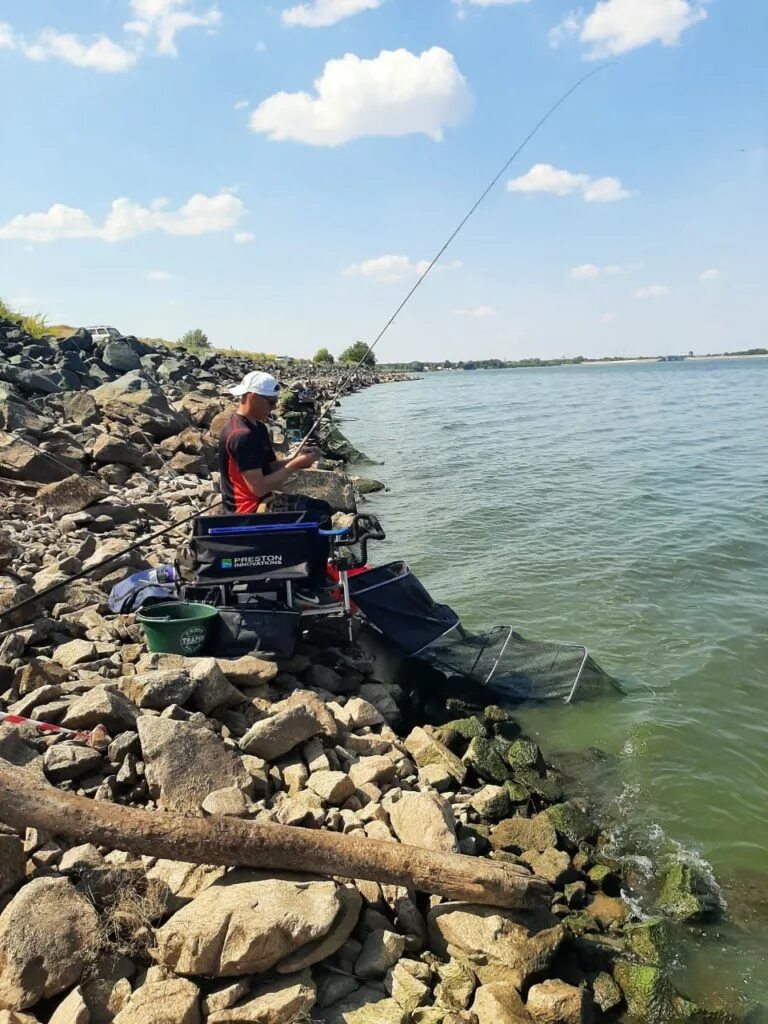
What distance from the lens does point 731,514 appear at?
13.4 meters

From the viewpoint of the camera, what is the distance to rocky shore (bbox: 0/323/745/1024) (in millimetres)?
2732

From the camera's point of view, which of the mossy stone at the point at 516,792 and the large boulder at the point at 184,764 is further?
the mossy stone at the point at 516,792

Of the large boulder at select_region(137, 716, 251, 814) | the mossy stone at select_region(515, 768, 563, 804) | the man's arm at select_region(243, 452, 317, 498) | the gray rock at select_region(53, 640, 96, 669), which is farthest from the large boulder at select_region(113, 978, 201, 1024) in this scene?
the man's arm at select_region(243, 452, 317, 498)

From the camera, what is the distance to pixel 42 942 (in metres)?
2.67

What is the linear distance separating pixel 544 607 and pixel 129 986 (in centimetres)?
678

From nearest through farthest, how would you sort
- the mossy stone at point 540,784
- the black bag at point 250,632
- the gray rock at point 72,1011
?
the gray rock at point 72,1011 → the mossy stone at point 540,784 → the black bag at point 250,632

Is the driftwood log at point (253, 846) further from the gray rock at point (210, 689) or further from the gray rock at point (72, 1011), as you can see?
the gray rock at point (210, 689)

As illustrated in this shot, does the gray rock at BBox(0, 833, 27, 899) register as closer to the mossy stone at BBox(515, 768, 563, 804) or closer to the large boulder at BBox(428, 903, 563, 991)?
the large boulder at BBox(428, 903, 563, 991)

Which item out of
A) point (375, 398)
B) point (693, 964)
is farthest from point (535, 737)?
point (375, 398)

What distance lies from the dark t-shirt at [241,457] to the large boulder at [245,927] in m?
3.37

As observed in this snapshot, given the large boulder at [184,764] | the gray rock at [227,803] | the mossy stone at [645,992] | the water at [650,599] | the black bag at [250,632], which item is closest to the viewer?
the mossy stone at [645,992]

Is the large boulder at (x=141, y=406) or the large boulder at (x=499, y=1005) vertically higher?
the large boulder at (x=141, y=406)

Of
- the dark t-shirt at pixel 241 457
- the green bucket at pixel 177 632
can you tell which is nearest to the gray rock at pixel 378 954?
the green bucket at pixel 177 632

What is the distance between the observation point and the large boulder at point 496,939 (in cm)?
313
